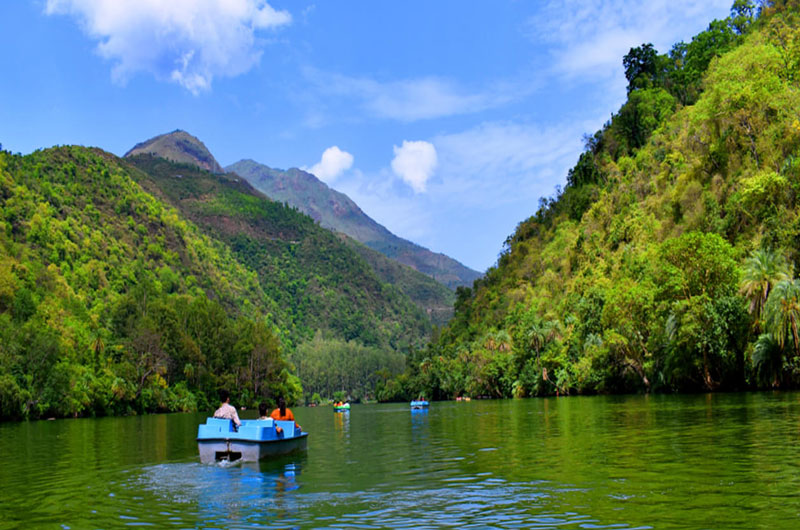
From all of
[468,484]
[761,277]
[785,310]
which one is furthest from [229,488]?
[761,277]

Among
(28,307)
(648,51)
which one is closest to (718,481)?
(28,307)

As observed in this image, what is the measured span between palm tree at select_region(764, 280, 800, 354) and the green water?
20.8 meters

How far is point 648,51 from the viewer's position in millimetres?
133125

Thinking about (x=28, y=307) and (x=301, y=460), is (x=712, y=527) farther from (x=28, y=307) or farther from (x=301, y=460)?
(x=28, y=307)

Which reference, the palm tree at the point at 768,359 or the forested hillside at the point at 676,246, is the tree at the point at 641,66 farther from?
the palm tree at the point at 768,359

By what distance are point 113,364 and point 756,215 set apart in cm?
9833

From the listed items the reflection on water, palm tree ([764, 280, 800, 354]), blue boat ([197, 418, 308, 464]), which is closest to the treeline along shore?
palm tree ([764, 280, 800, 354])

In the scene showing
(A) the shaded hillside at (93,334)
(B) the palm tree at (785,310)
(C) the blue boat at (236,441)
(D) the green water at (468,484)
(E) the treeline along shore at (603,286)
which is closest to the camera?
(D) the green water at (468,484)

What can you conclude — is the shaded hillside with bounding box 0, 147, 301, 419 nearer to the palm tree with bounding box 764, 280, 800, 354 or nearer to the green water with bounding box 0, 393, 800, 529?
the green water with bounding box 0, 393, 800, 529

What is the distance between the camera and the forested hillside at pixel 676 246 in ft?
190

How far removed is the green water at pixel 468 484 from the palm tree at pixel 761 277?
2486cm

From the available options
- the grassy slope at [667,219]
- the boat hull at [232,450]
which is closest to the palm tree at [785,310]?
the grassy slope at [667,219]

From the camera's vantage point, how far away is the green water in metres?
13.5

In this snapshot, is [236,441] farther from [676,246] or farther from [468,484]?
[676,246]
